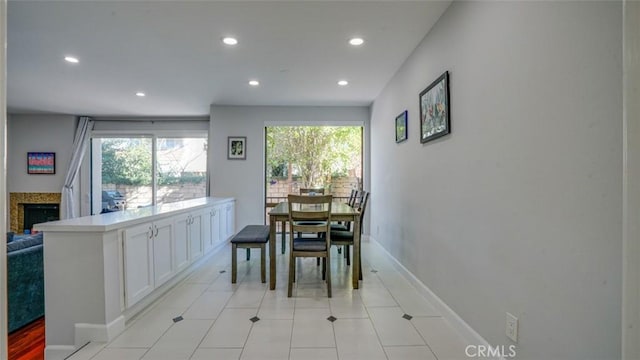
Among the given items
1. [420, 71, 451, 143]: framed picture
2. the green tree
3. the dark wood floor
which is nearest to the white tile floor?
the dark wood floor

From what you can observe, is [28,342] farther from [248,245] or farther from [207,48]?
[207,48]

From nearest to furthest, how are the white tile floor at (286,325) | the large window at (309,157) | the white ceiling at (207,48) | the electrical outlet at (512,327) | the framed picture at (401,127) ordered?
the electrical outlet at (512,327), the white tile floor at (286,325), the white ceiling at (207,48), the framed picture at (401,127), the large window at (309,157)

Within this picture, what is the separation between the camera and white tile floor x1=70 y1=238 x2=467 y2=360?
6.33 feet

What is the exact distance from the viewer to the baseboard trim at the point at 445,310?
76.0 inches

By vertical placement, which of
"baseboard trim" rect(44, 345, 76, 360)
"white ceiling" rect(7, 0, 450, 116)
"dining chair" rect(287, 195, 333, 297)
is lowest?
"baseboard trim" rect(44, 345, 76, 360)

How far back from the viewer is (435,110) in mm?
2539

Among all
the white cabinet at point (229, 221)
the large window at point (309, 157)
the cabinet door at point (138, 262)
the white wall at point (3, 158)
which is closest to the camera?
the white wall at point (3, 158)

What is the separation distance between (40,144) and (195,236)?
533cm

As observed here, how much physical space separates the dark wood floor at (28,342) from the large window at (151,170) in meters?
3.98

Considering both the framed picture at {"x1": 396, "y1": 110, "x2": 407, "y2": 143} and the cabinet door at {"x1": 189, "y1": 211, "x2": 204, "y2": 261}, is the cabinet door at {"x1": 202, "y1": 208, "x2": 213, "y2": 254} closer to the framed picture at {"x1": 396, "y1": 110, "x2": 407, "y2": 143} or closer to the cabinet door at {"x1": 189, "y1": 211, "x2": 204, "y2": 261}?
the cabinet door at {"x1": 189, "y1": 211, "x2": 204, "y2": 261}

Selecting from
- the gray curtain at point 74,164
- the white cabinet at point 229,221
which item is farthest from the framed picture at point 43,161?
the white cabinet at point 229,221

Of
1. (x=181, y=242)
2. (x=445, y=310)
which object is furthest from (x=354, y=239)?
(x=181, y=242)

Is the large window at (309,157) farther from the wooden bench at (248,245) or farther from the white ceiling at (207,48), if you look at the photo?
the wooden bench at (248,245)

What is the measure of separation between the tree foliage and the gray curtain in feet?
13.2
